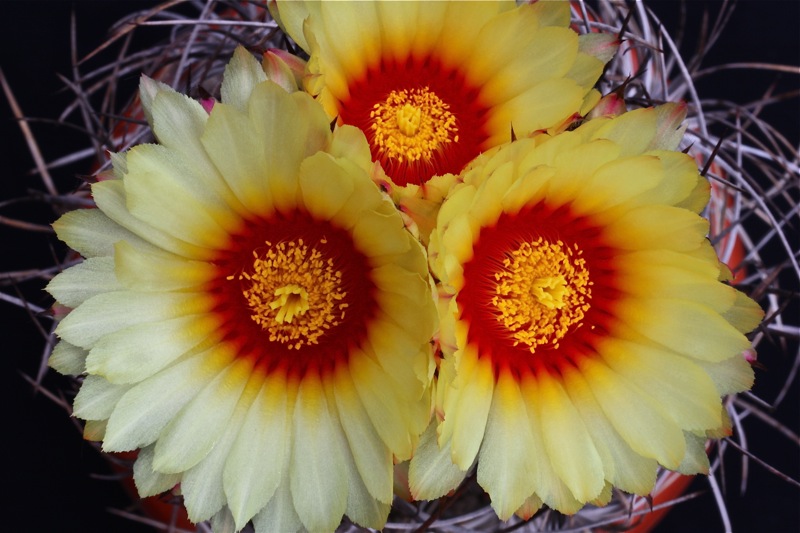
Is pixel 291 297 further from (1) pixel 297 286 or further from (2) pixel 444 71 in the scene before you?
(2) pixel 444 71

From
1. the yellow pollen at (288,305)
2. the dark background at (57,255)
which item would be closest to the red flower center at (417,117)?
the yellow pollen at (288,305)

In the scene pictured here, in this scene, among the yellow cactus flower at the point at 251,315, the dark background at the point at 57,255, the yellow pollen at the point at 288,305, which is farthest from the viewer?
the dark background at the point at 57,255

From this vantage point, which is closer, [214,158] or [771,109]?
[214,158]

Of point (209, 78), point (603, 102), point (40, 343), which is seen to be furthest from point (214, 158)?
point (40, 343)

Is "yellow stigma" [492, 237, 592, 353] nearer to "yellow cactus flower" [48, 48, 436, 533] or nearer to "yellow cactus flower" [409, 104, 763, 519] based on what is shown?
"yellow cactus flower" [409, 104, 763, 519]

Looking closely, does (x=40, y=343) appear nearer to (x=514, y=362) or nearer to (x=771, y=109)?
(x=514, y=362)

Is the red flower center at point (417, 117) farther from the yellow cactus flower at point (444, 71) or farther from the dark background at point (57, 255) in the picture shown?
the dark background at point (57, 255)

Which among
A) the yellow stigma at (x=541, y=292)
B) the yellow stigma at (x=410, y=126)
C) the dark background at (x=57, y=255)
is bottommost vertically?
the dark background at (x=57, y=255)

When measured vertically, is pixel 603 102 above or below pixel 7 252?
above
